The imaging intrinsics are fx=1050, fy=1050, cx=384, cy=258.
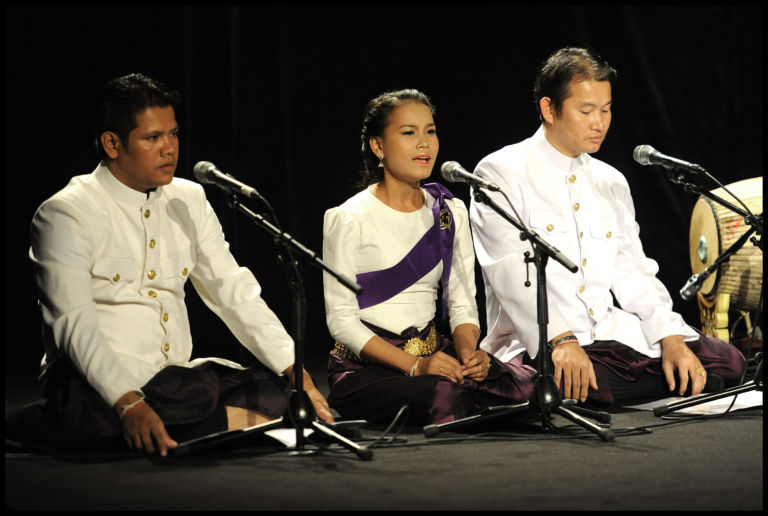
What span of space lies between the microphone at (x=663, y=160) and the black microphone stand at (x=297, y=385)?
1367 mm

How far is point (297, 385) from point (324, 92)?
286 centimetres

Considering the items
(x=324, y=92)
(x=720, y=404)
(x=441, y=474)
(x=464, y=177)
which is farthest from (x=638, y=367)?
(x=324, y=92)

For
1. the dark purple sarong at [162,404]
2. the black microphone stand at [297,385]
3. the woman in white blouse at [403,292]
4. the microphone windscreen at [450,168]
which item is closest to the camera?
the black microphone stand at [297,385]

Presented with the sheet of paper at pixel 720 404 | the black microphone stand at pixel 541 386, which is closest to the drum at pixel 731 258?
the sheet of paper at pixel 720 404

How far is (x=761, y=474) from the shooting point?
112 inches

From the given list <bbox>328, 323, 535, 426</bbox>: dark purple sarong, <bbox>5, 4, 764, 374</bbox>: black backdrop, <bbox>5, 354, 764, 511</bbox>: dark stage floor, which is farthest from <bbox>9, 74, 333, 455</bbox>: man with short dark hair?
<bbox>5, 4, 764, 374</bbox>: black backdrop

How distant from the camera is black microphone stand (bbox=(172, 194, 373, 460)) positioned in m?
3.05

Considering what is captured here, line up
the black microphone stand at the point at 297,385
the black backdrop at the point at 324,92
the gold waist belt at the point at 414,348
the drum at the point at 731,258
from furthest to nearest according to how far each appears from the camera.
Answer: the drum at the point at 731,258 < the black backdrop at the point at 324,92 < the gold waist belt at the point at 414,348 < the black microphone stand at the point at 297,385

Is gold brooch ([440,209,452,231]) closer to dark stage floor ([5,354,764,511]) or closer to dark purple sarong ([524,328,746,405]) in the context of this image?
dark purple sarong ([524,328,746,405])

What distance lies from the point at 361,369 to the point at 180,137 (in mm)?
2016

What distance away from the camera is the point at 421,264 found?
4078 millimetres

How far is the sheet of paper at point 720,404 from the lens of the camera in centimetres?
389

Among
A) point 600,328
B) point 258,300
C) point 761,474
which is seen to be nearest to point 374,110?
point 258,300

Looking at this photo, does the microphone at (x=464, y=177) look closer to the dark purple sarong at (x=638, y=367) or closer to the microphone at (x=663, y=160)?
the microphone at (x=663, y=160)
